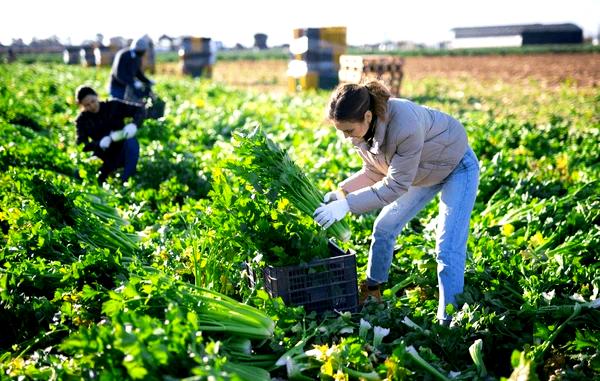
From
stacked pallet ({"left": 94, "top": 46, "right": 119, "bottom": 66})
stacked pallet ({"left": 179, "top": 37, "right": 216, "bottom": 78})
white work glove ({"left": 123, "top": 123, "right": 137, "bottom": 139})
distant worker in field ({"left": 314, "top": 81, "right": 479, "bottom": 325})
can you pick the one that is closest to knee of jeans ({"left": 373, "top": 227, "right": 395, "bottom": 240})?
distant worker in field ({"left": 314, "top": 81, "right": 479, "bottom": 325})

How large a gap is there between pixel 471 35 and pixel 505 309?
9012 cm

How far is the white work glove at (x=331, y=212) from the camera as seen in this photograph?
3.71 m

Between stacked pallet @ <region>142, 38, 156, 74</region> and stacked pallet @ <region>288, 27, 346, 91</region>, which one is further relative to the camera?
stacked pallet @ <region>142, 38, 156, 74</region>

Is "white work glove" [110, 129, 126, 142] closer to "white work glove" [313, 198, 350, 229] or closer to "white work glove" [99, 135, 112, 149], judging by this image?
"white work glove" [99, 135, 112, 149]

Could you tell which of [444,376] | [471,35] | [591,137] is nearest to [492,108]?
[591,137]

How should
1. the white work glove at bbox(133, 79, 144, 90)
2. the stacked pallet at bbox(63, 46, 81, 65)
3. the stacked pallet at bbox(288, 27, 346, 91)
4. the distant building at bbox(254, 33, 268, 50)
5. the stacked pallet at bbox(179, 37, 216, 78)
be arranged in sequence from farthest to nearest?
the distant building at bbox(254, 33, 268, 50) → the stacked pallet at bbox(63, 46, 81, 65) → the stacked pallet at bbox(179, 37, 216, 78) → the stacked pallet at bbox(288, 27, 346, 91) → the white work glove at bbox(133, 79, 144, 90)

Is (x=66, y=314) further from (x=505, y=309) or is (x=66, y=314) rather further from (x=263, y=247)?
(x=505, y=309)

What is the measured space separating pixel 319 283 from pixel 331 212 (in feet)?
1.47

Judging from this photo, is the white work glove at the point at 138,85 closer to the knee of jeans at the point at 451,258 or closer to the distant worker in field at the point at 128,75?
the distant worker in field at the point at 128,75

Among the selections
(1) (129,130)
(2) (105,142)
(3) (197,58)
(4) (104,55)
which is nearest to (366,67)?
(1) (129,130)

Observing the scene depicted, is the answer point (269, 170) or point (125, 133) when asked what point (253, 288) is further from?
point (125, 133)

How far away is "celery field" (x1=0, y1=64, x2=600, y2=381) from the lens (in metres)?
2.85

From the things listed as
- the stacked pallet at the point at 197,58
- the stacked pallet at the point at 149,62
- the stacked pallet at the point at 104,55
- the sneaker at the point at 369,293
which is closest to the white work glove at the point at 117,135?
the sneaker at the point at 369,293

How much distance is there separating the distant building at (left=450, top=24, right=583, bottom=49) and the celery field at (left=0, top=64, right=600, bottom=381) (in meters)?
70.6
